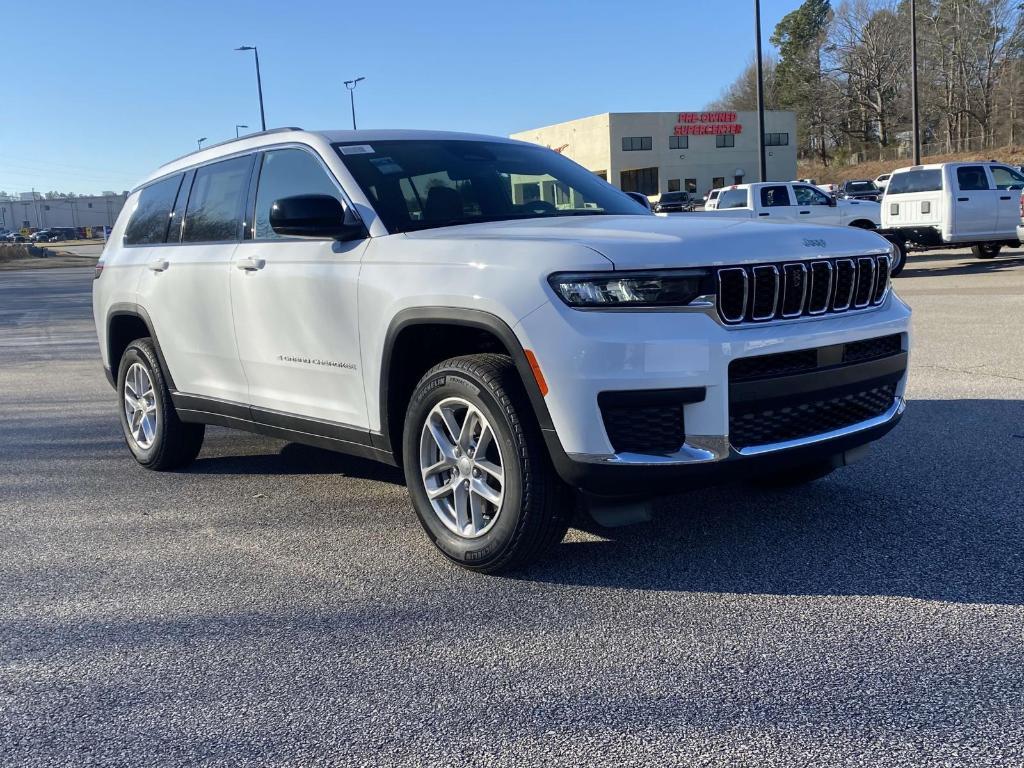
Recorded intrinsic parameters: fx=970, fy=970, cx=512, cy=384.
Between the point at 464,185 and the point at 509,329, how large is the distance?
4.71 feet

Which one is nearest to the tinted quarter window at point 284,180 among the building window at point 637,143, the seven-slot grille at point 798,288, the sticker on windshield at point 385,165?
the sticker on windshield at point 385,165

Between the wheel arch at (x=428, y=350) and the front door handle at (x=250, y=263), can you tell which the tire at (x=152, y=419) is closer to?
the front door handle at (x=250, y=263)

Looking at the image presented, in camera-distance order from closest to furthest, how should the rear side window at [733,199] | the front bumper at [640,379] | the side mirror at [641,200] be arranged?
the front bumper at [640,379] < the side mirror at [641,200] < the rear side window at [733,199]

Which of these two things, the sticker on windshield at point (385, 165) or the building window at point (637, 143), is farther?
the building window at point (637, 143)

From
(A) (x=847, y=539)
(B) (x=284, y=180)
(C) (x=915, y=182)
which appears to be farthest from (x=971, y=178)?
(B) (x=284, y=180)

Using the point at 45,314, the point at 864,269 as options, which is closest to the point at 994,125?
the point at 45,314

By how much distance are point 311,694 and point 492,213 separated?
8.22 feet

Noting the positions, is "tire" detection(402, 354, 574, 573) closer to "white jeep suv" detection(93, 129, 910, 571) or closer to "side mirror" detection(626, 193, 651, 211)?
"white jeep suv" detection(93, 129, 910, 571)

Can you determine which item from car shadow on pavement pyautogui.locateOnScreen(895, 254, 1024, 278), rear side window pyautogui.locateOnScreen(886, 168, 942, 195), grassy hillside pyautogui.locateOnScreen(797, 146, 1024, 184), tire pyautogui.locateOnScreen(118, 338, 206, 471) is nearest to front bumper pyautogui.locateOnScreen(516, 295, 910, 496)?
tire pyautogui.locateOnScreen(118, 338, 206, 471)

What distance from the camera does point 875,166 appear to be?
246 feet

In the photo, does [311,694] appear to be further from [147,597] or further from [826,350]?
[826,350]

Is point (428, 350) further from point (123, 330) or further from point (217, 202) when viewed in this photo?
point (123, 330)

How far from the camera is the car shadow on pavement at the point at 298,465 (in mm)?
5801

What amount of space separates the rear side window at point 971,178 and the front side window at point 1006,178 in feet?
0.90
